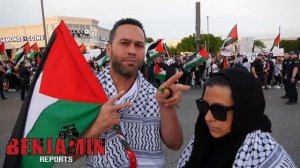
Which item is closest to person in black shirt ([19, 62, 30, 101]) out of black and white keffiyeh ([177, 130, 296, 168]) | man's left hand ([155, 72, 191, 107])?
man's left hand ([155, 72, 191, 107])

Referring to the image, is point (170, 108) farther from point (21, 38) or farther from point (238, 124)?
point (21, 38)

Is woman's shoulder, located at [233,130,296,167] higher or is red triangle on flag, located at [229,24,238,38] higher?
red triangle on flag, located at [229,24,238,38]

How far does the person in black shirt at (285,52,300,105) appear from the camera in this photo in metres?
9.94

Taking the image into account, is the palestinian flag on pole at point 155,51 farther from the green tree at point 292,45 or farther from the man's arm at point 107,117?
the green tree at point 292,45

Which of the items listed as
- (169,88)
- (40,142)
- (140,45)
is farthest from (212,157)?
(40,142)

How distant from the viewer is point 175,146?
82.9 inches

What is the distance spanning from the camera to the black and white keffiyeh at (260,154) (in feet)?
5.01

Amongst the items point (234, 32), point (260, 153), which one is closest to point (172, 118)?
point (260, 153)

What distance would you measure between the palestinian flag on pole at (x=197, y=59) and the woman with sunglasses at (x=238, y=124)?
12820mm

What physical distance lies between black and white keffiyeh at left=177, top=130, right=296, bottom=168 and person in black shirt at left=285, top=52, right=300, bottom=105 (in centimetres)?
902

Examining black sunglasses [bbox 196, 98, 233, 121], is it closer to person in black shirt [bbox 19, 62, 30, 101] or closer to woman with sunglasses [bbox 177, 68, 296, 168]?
woman with sunglasses [bbox 177, 68, 296, 168]

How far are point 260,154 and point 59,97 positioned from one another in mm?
1115

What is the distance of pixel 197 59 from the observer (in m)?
14.8

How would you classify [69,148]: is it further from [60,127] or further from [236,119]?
[236,119]
